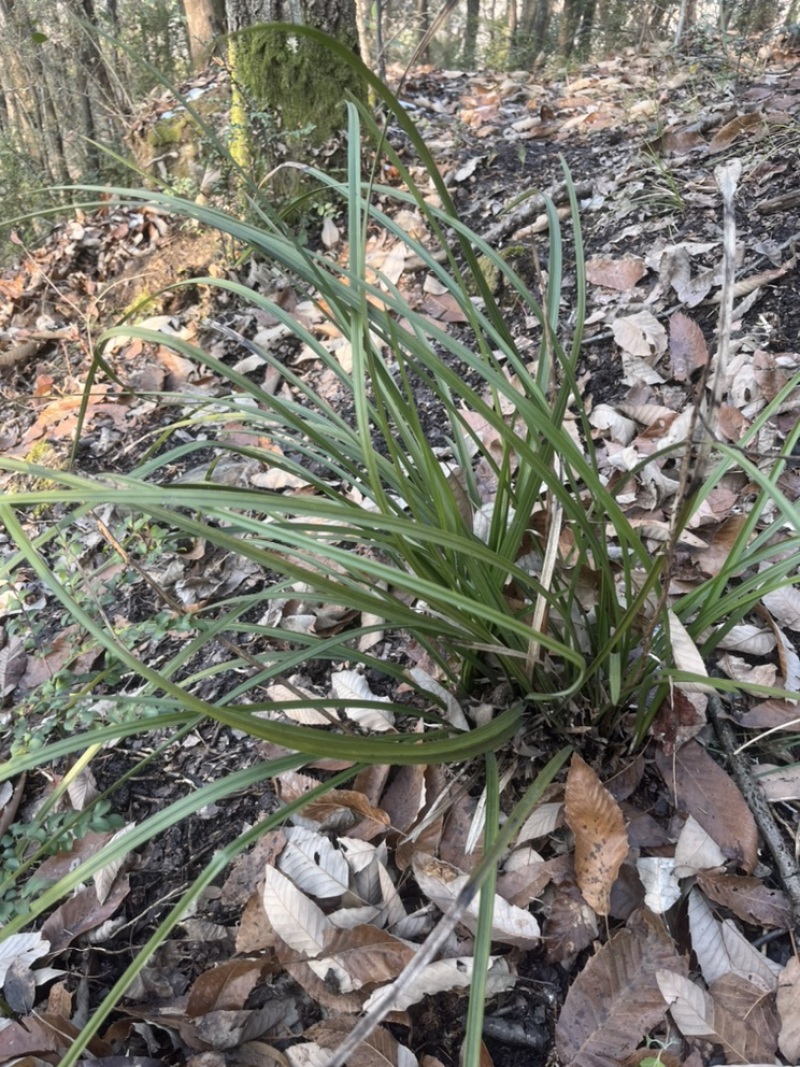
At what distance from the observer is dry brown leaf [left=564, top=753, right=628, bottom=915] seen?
1021 millimetres

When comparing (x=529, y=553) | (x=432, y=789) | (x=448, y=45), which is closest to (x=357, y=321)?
(x=529, y=553)

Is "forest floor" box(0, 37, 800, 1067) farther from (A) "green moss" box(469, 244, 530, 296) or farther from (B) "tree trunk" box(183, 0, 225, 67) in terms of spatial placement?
(B) "tree trunk" box(183, 0, 225, 67)

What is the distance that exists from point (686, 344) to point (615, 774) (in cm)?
123

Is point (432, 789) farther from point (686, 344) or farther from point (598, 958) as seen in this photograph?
point (686, 344)

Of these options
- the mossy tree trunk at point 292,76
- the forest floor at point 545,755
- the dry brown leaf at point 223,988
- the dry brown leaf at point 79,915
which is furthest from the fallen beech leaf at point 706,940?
the mossy tree trunk at point 292,76

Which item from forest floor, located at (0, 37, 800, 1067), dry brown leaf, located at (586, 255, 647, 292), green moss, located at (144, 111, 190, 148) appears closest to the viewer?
forest floor, located at (0, 37, 800, 1067)

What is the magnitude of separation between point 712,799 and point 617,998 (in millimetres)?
320

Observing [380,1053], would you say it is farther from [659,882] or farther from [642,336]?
[642,336]

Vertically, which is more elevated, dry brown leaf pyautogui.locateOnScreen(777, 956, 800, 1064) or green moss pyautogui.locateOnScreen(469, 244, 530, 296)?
green moss pyautogui.locateOnScreen(469, 244, 530, 296)

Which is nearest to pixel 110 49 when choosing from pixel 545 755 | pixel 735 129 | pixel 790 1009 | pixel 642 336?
pixel 735 129

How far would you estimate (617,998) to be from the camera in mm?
959

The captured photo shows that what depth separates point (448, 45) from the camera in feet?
33.7

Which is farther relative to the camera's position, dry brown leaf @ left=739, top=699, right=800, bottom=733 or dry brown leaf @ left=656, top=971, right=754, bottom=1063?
dry brown leaf @ left=739, top=699, right=800, bottom=733

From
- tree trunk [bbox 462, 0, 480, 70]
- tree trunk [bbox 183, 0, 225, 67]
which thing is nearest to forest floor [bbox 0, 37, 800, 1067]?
tree trunk [bbox 183, 0, 225, 67]
